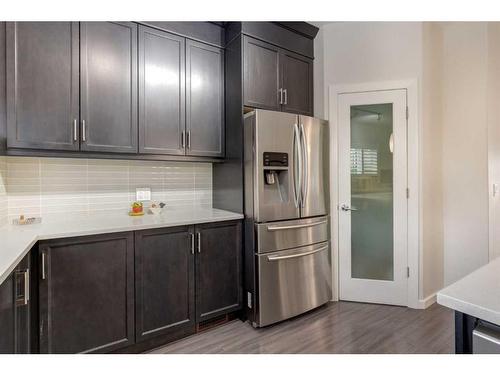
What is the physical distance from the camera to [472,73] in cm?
285

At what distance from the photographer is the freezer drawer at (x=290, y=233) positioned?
7.53 feet

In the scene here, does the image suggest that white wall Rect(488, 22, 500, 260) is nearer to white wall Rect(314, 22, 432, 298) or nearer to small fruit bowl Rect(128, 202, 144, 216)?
white wall Rect(314, 22, 432, 298)

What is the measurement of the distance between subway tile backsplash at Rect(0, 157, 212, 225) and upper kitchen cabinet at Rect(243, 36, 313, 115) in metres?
0.88

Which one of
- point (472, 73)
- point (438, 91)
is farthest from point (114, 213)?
point (472, 73)

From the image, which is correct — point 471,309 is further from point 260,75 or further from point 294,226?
point 260,75

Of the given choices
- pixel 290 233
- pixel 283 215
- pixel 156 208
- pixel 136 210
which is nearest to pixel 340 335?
pixel 290 233

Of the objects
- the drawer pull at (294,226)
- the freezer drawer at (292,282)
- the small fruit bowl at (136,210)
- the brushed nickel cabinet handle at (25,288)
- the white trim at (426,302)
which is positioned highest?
the small fruit bowl at (136,210)

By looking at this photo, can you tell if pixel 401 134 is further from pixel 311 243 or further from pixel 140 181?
pixel 140 181

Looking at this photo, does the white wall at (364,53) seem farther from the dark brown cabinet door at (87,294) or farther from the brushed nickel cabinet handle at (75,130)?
the dark brown cabinet door at (87,294)

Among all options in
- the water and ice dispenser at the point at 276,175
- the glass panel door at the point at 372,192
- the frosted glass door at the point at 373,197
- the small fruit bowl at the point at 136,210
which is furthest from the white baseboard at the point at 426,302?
the small fruit bowl at the point at 136,210

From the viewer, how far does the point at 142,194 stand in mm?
2506

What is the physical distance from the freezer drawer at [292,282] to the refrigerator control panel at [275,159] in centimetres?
72

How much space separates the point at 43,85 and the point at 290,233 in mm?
2025

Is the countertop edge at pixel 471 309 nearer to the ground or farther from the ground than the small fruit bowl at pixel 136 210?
nearer to the ground
